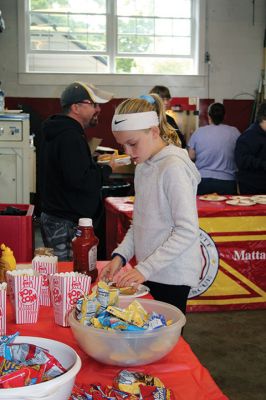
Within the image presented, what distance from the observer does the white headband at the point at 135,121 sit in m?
2.02

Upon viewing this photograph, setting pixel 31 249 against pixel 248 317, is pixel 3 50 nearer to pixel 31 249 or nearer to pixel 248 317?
pixel 248 317

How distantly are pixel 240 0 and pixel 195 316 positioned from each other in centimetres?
592

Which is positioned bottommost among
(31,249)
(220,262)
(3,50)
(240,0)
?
(220,262)

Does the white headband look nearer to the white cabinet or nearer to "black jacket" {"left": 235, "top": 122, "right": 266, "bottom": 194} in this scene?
"black jacket" {"left": 235, "top": 122, "right": 266, "bottom": 194}

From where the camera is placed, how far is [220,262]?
4.25m

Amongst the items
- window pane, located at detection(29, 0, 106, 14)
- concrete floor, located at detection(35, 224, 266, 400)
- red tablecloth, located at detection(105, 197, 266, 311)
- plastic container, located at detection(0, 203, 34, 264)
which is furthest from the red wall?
plastic container, located at detection(0, 203, 34, 264)

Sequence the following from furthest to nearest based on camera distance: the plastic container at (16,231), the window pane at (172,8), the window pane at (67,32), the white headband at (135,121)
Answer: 1. the window pane at (172,8)
2. the window pane at (67,32)
3. the plastic container at (16,231)
4. the white headband at (135,121)

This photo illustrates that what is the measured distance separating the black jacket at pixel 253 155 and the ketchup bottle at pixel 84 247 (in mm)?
3184

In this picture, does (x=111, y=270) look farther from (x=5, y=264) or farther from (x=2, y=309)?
(x=2, y=309)

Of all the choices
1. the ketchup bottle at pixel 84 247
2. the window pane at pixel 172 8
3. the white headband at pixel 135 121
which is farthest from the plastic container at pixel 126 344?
the window pane at pixel 172 8

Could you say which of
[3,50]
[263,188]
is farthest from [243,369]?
[3,50]

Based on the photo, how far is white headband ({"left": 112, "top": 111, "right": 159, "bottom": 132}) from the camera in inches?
79.6

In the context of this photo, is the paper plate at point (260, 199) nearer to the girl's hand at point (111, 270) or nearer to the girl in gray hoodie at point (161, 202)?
the girl in gray hoodie at point (161, 202)

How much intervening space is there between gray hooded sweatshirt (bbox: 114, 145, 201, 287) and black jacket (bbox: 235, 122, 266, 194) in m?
2.94
